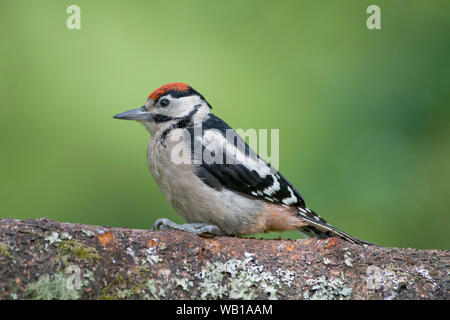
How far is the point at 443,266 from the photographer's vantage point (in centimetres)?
246

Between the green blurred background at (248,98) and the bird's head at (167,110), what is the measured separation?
596 millimetres

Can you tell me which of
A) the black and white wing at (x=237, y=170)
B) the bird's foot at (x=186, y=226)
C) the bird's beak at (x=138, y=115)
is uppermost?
the bird's beak at (x=138, y=115)

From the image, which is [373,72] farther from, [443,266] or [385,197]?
[443,266]

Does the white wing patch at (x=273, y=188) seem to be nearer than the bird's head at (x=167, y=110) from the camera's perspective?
Yes

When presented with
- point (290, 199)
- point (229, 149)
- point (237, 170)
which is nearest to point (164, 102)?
point (229, 149)

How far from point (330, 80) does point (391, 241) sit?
1413 millimetres

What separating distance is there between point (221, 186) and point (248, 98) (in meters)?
1.37

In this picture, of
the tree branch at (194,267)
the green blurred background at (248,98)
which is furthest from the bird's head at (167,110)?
the tree branch at (194,267)

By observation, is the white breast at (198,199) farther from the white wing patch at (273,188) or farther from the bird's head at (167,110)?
the bird's head at (167,110)

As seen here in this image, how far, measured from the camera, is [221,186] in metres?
3.26

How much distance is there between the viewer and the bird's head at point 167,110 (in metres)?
3.69

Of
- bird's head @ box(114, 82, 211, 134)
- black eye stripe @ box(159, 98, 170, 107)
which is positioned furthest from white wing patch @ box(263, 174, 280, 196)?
black eye stripe @ box(159, 98, 170, 107)
